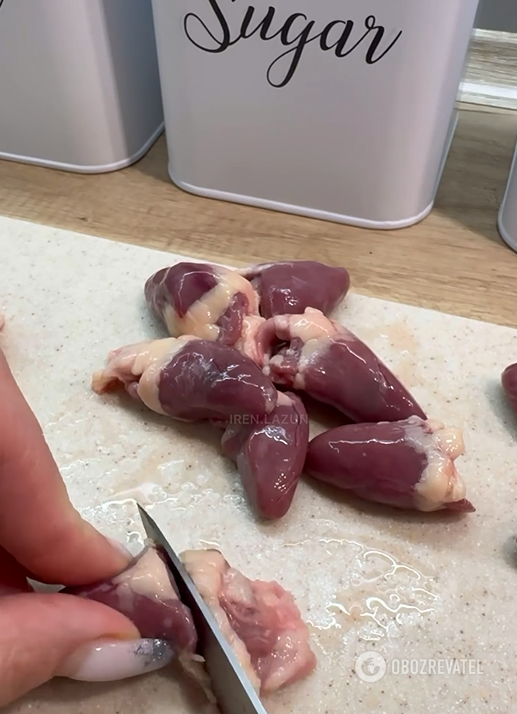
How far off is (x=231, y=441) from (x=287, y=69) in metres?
0.45

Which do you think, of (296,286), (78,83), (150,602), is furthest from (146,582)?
(78,83)

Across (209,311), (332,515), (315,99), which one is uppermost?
(315,99)

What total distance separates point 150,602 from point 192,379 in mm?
213

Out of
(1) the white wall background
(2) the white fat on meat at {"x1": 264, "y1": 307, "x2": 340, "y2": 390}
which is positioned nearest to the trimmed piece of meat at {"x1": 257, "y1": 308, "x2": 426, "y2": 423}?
(2) the white fat on meat at {"x1": 264, "y1": 307, "x2": 340, "y2": 390}

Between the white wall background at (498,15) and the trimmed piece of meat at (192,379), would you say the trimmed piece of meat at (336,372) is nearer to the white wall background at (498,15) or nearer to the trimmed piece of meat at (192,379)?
the trimmed piece of meat at (192,379)

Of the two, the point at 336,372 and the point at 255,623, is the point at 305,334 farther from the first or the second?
the point at 255,623

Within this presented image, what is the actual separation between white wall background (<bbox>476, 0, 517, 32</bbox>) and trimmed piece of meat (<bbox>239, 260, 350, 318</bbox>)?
570 millimetres

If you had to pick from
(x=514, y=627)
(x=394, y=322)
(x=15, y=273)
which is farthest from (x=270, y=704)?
(x=15, y=273)

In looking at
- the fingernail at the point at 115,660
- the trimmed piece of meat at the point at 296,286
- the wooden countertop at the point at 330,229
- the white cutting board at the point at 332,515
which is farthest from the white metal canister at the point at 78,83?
the fingernail at the point at 115,660

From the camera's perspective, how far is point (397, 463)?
614mm

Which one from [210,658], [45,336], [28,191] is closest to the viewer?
[210,658]

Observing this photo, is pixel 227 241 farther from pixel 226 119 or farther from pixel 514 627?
pixel 514 627

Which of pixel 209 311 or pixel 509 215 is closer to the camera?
A: pixel 209 311

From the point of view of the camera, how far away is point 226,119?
90 cm
